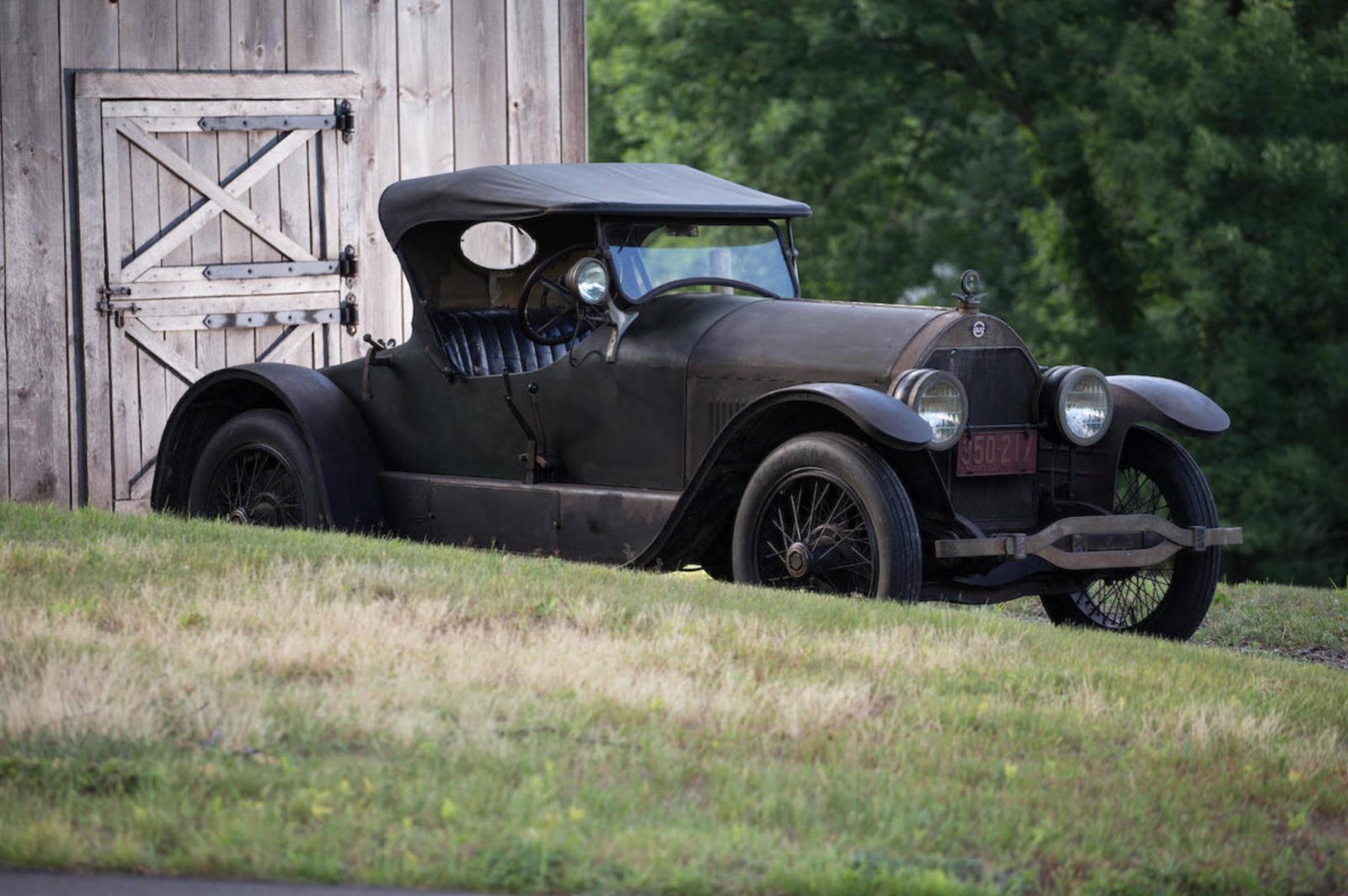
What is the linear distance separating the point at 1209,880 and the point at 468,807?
68.0 inches

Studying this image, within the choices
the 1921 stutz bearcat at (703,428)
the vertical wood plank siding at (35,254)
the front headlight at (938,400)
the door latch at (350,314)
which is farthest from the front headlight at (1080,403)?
the vertical wood plank siding at (35,254)

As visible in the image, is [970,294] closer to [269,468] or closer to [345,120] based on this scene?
[269,468]

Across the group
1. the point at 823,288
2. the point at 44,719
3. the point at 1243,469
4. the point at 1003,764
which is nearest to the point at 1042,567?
the point at 1003,764

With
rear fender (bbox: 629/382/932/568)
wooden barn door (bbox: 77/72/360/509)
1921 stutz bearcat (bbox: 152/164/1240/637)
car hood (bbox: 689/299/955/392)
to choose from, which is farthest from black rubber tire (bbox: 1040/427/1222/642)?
wooden barn door (bbox: 77/72/360/509)

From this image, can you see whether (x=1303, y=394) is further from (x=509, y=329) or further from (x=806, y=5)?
(x=509, y=329)

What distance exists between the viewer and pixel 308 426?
29.5 ft

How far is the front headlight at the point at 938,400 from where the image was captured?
7.30 meters

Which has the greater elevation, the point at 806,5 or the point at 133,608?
the point at 806,5

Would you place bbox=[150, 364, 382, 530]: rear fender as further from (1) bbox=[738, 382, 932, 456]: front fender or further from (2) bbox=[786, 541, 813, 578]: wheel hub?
(2) bbox=[786, 541, 813, 578]: wheel hub

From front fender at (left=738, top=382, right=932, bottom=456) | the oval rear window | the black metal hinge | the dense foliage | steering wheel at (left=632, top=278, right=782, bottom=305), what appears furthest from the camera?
the dense foliage

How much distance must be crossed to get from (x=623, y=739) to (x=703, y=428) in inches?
122

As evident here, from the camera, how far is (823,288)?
2697 cm

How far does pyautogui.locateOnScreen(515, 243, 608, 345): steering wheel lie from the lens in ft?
27.6

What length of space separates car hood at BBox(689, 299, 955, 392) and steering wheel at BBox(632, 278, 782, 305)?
1.26 ft
